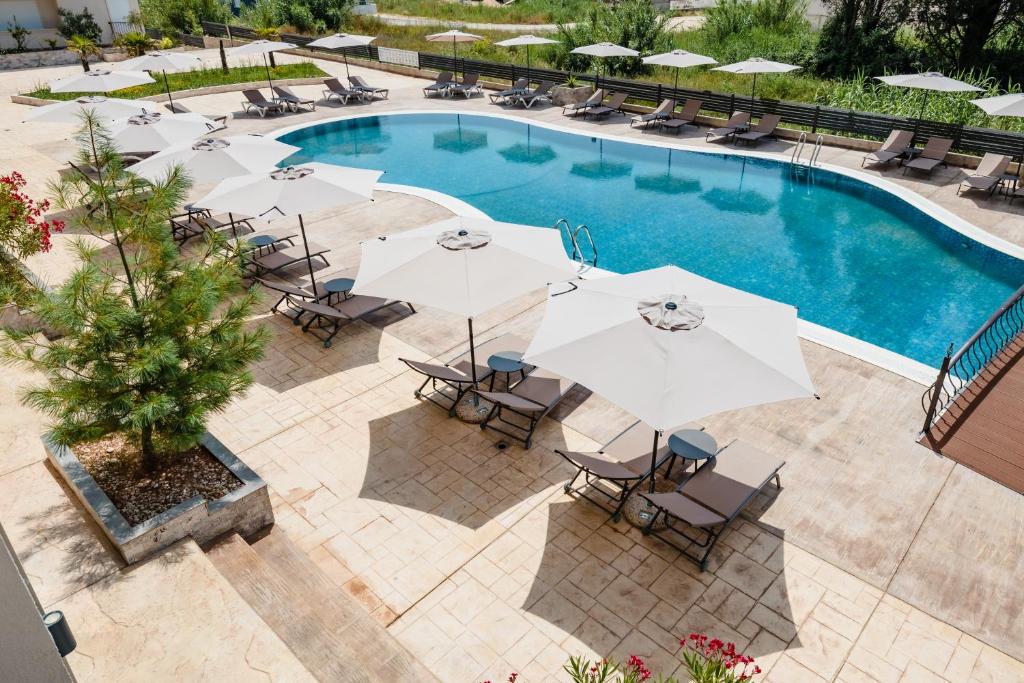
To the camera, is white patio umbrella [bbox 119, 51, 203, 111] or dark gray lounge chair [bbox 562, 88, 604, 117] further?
dark gray lounge chair [bbox 562, 88, 604, 117]

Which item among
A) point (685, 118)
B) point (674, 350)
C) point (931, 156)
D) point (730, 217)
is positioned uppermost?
point (674, 350)

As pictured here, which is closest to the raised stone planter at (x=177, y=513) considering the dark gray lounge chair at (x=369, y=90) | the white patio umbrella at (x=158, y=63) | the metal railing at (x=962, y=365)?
the metal railing at (x=962, y=365)

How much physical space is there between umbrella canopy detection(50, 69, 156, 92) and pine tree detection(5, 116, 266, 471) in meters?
13.8

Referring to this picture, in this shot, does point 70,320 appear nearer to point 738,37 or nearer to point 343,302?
point 343,302

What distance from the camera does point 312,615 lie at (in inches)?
221

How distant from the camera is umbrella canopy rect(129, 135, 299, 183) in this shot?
11.3 meters

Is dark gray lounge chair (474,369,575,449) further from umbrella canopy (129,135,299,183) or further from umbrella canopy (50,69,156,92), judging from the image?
umbrella canopy (50,69,156,92)

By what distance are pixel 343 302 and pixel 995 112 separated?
1417cm

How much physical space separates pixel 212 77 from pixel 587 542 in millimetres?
29805

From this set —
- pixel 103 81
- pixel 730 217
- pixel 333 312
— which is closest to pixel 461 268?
pixel 333 312

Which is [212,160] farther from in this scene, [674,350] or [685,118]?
[685,118]

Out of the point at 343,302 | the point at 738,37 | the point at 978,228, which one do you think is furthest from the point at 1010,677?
the point at 738,37

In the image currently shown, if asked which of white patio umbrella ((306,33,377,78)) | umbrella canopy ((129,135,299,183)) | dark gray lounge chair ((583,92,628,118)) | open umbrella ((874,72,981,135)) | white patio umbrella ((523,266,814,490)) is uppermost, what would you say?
white patio umbrella ((306,33,377,78))

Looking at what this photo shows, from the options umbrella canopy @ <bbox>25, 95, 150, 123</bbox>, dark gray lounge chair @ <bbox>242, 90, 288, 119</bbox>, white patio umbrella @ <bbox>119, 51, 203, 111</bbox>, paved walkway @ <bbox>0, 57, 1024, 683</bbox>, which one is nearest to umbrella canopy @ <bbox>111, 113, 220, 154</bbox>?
umbrella canopy @ <bbox>25, 95, 150, 123</bbox>
